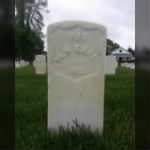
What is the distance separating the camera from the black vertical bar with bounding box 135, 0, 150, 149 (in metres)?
0.67

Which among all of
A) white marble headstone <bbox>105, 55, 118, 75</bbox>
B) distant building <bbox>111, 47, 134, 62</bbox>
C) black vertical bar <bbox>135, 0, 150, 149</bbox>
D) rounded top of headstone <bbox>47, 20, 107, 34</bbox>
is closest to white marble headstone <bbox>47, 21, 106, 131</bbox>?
rounded top of headstone <bbox>47, 20, 107, 34</bbox>

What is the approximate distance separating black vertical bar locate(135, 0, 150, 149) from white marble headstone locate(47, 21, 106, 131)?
141cm

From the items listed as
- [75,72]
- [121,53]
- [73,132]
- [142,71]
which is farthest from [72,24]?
[121,53]

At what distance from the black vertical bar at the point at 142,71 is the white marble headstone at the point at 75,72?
1.41 m

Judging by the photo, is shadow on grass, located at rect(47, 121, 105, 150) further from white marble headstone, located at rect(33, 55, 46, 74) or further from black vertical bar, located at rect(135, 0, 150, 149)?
white marble headstone, located at rect(33, 55, 46, 74)

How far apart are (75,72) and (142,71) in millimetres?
1465

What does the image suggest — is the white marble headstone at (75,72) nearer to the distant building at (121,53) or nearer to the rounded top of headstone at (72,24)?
the rounded top of headstone at (72,24)

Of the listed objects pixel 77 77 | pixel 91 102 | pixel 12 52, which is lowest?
pixel 91 102

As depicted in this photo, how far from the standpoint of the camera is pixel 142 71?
2.25 ft

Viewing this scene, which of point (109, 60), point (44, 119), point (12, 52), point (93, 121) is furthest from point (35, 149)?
point (109, 60)

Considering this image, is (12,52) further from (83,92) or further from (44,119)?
(44,119)

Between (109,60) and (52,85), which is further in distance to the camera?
(109,60)

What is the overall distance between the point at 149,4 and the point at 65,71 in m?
1.49

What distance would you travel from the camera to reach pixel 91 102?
218cm
